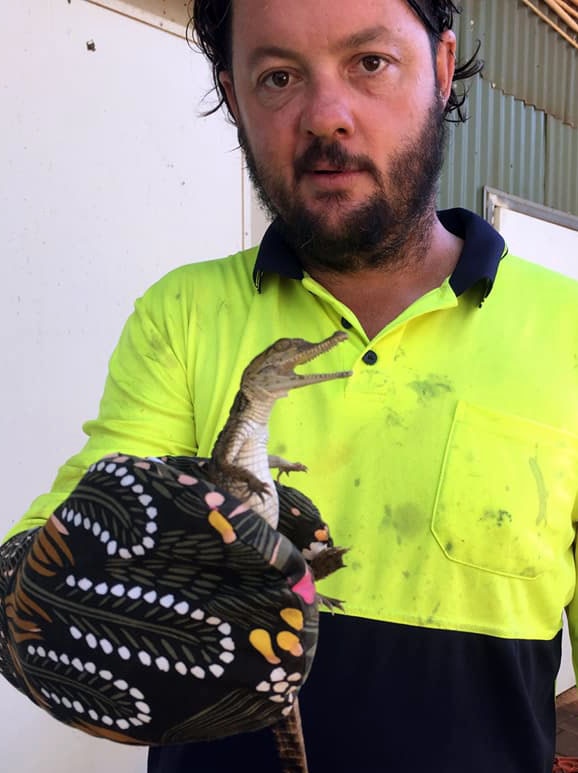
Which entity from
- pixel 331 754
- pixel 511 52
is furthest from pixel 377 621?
pixel 511 52

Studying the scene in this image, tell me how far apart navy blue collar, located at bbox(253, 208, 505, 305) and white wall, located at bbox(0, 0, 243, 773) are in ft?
4.06

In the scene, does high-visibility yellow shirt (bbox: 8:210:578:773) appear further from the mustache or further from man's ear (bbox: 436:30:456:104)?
man's ear (bbox: 436:30:456:104)

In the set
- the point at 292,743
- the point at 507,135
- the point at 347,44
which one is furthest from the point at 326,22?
the point at 507,135

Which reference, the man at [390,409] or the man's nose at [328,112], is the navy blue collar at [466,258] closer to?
the man at [390,409]

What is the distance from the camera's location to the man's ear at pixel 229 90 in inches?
69.4

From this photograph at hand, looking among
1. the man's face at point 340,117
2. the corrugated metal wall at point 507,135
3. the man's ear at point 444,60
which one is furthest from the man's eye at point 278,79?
the corrugated metal wall at point 507,135

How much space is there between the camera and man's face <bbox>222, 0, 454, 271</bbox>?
55.1 inches

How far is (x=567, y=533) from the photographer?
1.45 meters

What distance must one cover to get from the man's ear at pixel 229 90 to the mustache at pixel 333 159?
0.38 metres

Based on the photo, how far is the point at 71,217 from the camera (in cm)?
265

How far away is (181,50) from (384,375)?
2137mm

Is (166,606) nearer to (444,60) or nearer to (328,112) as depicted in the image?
(328,112)

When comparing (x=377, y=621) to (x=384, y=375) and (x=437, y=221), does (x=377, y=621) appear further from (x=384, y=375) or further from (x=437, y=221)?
(x=437, y=221)

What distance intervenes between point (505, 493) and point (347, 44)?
952 mm
